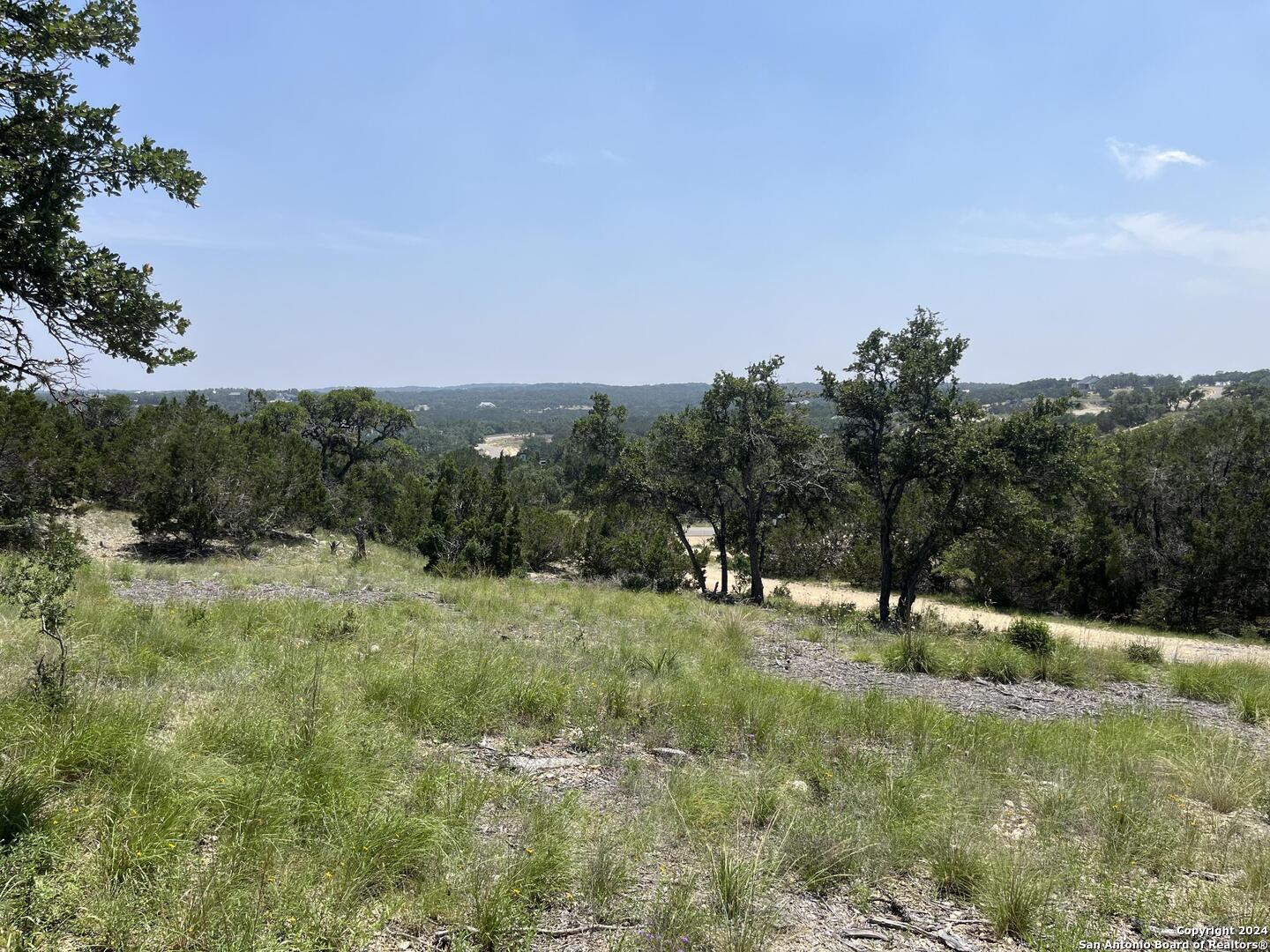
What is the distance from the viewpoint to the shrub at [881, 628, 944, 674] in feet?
31.0

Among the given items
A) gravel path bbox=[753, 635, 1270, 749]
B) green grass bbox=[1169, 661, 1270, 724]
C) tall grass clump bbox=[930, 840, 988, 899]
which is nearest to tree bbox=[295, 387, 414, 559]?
gravel path bbox=[753, 635, 1270, 749]

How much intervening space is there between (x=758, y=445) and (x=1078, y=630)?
1164cm

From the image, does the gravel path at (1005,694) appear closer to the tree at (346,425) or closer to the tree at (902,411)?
the tree at (902,411)

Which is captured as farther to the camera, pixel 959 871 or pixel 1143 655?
pixel 1143 655

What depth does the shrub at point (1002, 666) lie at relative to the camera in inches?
361

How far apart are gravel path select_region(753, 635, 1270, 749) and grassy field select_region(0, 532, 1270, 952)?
2.36 feet

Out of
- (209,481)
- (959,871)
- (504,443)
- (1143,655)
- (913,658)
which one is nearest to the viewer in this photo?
(959,871)

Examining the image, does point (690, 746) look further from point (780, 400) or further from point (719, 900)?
point (780, 400)

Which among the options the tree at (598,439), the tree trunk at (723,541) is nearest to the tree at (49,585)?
the tree trunk at (723,541)

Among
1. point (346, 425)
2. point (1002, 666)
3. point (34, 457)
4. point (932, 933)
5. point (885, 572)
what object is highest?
point (346, 425)

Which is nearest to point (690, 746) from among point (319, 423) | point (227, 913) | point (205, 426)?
point (227, 913)

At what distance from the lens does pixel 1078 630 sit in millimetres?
20188

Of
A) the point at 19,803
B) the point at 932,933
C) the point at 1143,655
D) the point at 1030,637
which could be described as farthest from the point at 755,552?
the point at 19,803

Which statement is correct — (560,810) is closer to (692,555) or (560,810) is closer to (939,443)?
(939,443)
